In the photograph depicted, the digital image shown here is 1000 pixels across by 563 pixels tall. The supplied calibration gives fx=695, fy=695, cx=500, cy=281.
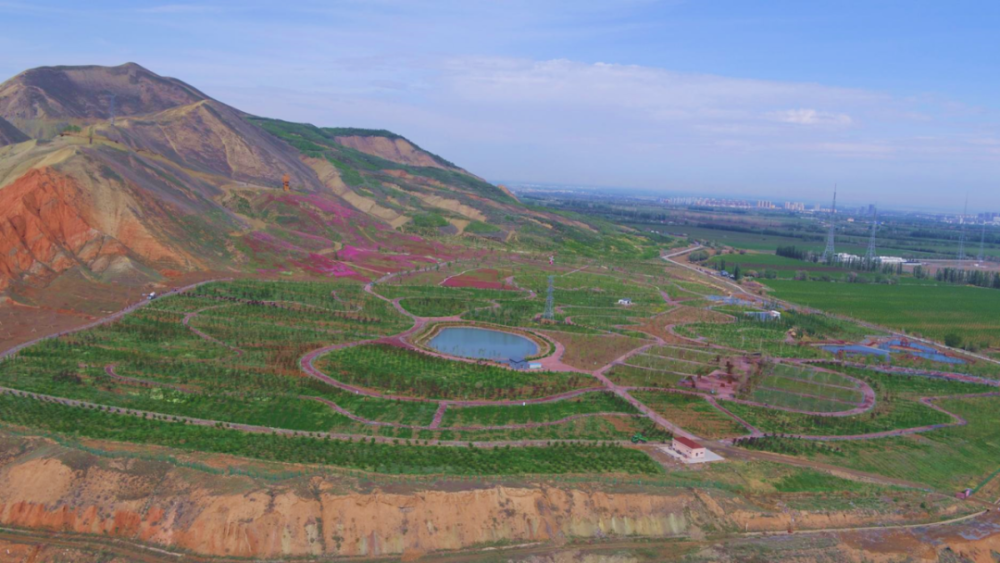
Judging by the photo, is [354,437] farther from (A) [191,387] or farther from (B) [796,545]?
(B) [796,545]

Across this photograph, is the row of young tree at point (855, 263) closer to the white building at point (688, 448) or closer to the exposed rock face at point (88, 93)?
the white building at point (688, 448)

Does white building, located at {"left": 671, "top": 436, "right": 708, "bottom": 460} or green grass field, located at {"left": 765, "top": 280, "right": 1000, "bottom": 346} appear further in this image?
green grass field, located at {"left": 765, "top": 280, "right": 1000, "bottom": 346}

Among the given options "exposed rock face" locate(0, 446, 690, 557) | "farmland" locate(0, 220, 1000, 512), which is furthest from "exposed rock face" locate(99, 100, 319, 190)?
"exposed rock face" locate(0, 446, 690, 557)

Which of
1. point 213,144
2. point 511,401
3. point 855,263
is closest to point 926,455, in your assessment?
point 511,401

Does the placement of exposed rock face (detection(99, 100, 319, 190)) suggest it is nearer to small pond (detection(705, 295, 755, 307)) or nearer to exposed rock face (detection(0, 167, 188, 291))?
exposed rock face (detection(0, 167, 188, 291))

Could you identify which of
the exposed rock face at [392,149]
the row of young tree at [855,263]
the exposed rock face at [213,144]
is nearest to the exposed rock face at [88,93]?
the exposed rock face at [213,144]

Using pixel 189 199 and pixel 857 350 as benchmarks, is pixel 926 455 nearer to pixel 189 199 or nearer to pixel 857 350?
pixel 857 350
